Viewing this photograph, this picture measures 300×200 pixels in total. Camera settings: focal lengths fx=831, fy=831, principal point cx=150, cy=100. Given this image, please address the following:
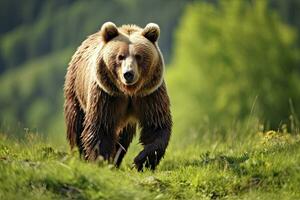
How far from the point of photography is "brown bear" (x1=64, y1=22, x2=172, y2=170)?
9.38 meters

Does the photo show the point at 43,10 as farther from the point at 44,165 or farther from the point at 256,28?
the point at 44,165

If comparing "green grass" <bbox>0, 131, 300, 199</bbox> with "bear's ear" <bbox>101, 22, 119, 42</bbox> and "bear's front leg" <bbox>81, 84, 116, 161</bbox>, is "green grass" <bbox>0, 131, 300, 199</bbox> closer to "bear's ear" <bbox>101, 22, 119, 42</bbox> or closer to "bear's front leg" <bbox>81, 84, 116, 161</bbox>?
"bear's front leg" <bbox>81, 84, 116, 161</bbox>

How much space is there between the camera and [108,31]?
971cm

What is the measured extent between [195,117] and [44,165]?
3554cm

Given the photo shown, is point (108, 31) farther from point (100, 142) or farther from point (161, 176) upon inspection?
point (161, 176)

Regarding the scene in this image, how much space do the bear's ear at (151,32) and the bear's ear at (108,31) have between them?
0.34 m

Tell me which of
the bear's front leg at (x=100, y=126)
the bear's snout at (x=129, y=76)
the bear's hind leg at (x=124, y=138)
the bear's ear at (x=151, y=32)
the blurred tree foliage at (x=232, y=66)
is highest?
the bear's ear at (x=151, y=32)

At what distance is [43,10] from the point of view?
442 feet

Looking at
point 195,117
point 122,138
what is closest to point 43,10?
point 195,117

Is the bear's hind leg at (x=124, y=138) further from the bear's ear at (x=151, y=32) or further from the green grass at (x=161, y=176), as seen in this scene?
the bear's ear at (x=151, y=32)

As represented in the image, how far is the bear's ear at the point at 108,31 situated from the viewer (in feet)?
31.7

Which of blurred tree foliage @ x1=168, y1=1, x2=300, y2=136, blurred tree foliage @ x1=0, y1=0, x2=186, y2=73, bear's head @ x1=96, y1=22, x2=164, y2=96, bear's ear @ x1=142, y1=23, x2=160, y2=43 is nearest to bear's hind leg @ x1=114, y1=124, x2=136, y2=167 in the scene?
bear's head @ x1=96, y1=22, x2=164, y2=96

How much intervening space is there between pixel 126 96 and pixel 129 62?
1.68 feet

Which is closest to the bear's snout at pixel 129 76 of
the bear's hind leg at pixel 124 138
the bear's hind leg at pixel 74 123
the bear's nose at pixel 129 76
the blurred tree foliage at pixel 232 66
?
the bear's nose at pixel 129 76
